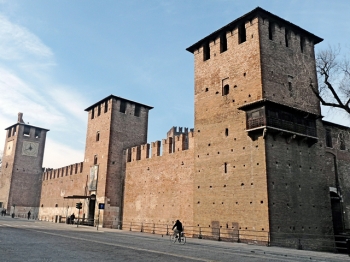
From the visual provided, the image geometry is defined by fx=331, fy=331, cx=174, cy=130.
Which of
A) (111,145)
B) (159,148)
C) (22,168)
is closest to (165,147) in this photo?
(159,148)

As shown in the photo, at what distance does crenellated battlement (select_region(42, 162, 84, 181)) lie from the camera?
3162 centimetres

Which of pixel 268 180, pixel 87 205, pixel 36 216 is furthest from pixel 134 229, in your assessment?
pixel 36 216

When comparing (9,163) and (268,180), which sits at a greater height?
(9,163)

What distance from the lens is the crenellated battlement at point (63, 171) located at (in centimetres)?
3162

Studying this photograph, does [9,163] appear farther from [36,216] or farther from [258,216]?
[258,216]

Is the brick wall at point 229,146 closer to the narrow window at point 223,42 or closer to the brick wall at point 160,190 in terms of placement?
the narrow window at point 223,42

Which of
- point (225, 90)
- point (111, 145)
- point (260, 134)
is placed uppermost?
point (225, 90)

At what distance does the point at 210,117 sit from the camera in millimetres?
18688

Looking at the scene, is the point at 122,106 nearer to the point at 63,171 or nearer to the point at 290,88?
the point at 63,171

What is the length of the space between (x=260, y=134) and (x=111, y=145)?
1443cm

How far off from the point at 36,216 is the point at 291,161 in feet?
109

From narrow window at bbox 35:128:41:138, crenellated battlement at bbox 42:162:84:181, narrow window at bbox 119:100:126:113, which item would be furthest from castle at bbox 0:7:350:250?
narrow window at bbox 35:128:41:138

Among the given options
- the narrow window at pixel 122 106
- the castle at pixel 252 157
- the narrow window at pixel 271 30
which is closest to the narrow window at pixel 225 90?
the castle at pixel 252 157

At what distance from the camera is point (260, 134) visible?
615 inches
